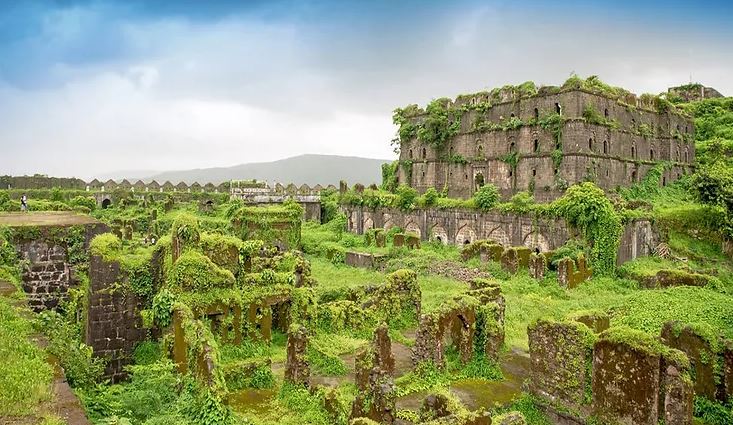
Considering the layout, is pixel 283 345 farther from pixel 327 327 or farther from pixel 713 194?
pixel 713 194

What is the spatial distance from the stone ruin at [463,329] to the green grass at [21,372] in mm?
9156

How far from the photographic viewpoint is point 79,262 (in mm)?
14477

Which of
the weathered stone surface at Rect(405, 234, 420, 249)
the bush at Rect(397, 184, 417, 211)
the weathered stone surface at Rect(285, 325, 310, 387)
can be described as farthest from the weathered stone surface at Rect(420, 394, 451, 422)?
the bush at Rect(397, 184, 417, 211)

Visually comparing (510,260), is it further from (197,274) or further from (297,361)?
(197,274)

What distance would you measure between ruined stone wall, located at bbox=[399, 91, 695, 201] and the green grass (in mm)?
32923

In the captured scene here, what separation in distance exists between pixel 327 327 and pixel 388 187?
112 feet

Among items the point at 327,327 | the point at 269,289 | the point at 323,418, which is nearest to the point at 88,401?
the point at 323,418

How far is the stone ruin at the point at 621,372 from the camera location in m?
10.2

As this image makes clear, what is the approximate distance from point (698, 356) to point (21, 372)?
13.2 metres

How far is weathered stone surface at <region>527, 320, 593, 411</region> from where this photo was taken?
1194 cm

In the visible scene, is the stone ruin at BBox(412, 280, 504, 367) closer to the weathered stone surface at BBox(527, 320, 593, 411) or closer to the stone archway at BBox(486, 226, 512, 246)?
the weathered stone surface at BBox(527, 320, 593, 411)

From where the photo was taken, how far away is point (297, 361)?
1223 cm

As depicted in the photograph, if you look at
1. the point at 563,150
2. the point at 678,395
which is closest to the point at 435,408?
the point at 678,395

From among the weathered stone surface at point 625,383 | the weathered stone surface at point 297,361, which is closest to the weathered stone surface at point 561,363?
the weathered stone surface at point 625,383
